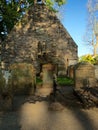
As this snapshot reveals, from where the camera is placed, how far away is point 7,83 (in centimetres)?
938

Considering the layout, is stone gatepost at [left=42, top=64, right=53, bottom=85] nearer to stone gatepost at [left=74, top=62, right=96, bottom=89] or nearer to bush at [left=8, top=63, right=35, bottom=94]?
stone gatepost at [left=74, top=62, right=96, bottom=89]

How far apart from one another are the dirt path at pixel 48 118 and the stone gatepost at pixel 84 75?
4703 millimetres

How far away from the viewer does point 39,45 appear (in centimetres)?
2516

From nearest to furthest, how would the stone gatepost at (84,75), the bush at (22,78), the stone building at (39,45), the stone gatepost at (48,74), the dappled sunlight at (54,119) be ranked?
the dappled sunlight at (54,119)
the bush at (22,78)
the stone gatepost at (84,75)
the stone gatepost at (48,74)
the stone building at (39,45)

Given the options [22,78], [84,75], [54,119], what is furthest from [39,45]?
[54,119]

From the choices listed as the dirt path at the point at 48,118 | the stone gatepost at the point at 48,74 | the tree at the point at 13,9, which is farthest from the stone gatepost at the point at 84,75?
the tree at the point at 13,9

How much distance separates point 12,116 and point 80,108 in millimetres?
2679

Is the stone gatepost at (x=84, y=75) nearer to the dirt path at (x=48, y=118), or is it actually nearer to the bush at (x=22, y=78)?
the bush at (x=22, y=78)

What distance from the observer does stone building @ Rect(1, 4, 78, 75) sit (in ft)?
80.9

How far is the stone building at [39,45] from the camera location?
80.9ft

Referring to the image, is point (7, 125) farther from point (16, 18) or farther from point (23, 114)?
point (16, 18)

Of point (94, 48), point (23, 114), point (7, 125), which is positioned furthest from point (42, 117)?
point (94, 48)

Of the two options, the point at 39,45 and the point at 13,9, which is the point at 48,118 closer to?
the point at 39,45

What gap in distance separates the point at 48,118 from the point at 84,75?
7174 mm
